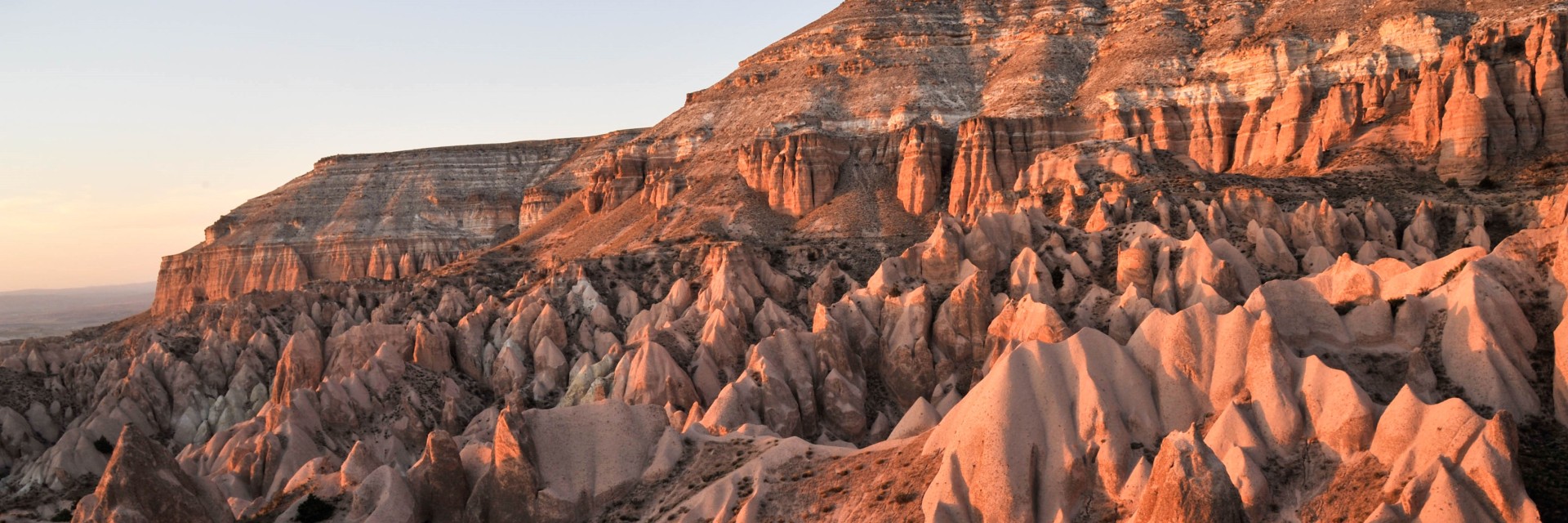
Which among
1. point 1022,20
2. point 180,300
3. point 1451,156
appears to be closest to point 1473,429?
point 1451,156

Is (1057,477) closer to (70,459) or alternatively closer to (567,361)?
(567,361)

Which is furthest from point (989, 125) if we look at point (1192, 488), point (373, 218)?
point (373, 218)

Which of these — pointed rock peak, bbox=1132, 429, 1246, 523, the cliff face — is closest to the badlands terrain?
pointed rock peak, bbox=1132, 429, 1246, 523

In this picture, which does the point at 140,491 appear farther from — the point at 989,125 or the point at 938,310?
the point at 989,125

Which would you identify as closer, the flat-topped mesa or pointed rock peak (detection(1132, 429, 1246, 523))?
pointed rock peak (detection(1132, 429, 1246, 523))

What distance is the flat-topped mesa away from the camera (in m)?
146

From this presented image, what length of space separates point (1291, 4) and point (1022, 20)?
98.6 feet

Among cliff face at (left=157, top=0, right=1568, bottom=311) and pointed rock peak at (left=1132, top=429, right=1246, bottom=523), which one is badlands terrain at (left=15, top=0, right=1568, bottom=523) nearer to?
pointed rock peak at (left=1132, top=429, right=1246, bottom=523)

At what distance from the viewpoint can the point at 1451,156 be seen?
238ft

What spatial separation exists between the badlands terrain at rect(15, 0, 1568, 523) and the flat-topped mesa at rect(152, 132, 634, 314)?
0.73m

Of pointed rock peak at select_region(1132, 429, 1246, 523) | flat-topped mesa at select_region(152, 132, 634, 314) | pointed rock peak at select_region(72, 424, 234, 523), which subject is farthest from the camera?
flat-topped mesa at select_region(152, 132, 634, 314)

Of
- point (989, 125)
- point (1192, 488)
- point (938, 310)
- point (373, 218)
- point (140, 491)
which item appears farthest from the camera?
point (373, 218)

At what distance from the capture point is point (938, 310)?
59375 millimetres

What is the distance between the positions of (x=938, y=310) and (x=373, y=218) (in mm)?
Answer: 114676
